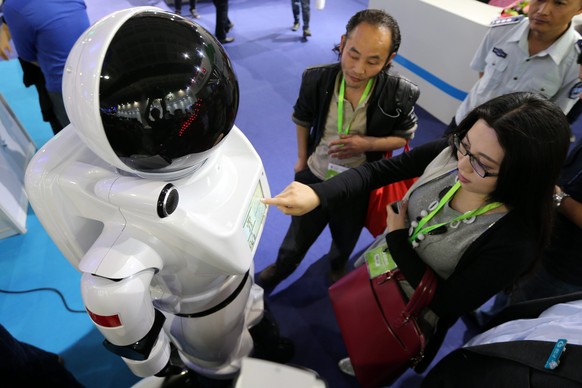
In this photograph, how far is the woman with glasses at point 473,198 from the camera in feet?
2.47

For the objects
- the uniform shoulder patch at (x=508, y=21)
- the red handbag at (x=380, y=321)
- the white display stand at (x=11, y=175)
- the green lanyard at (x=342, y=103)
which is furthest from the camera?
the white display stand at (x=11, y=175)

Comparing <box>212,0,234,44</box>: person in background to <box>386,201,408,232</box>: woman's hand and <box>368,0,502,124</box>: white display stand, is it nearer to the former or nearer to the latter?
<box>368,0,502,124</box>: white display stand

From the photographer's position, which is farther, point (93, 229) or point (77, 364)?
point (77, 364)

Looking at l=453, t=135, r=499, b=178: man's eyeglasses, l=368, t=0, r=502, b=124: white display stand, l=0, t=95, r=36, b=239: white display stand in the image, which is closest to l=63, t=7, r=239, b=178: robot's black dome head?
l=453, t=135, r=499, b=178: man's eyeglasses

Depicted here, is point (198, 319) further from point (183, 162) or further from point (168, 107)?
point (168, 107)

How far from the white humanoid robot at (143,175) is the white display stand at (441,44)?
275 centimetres

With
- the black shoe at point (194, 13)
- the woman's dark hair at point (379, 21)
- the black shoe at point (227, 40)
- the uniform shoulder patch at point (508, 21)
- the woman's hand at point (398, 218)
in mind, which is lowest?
the black shoe at point (227, 40)

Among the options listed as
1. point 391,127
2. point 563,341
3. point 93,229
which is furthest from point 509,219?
point 93,229

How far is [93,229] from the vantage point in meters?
0.72

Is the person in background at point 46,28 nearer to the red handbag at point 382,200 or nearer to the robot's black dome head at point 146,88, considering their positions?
the robot's black dome head at point 146,88

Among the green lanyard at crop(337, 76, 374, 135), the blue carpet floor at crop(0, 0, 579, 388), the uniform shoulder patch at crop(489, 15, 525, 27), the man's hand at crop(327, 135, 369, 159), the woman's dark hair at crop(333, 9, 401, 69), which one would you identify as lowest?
the blue carpet floor at crop(0, 0, 579, 388)

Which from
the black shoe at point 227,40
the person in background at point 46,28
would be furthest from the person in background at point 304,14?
the person in background at point 46,28

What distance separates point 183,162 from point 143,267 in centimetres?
20

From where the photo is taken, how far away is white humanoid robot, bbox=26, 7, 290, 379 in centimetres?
52
